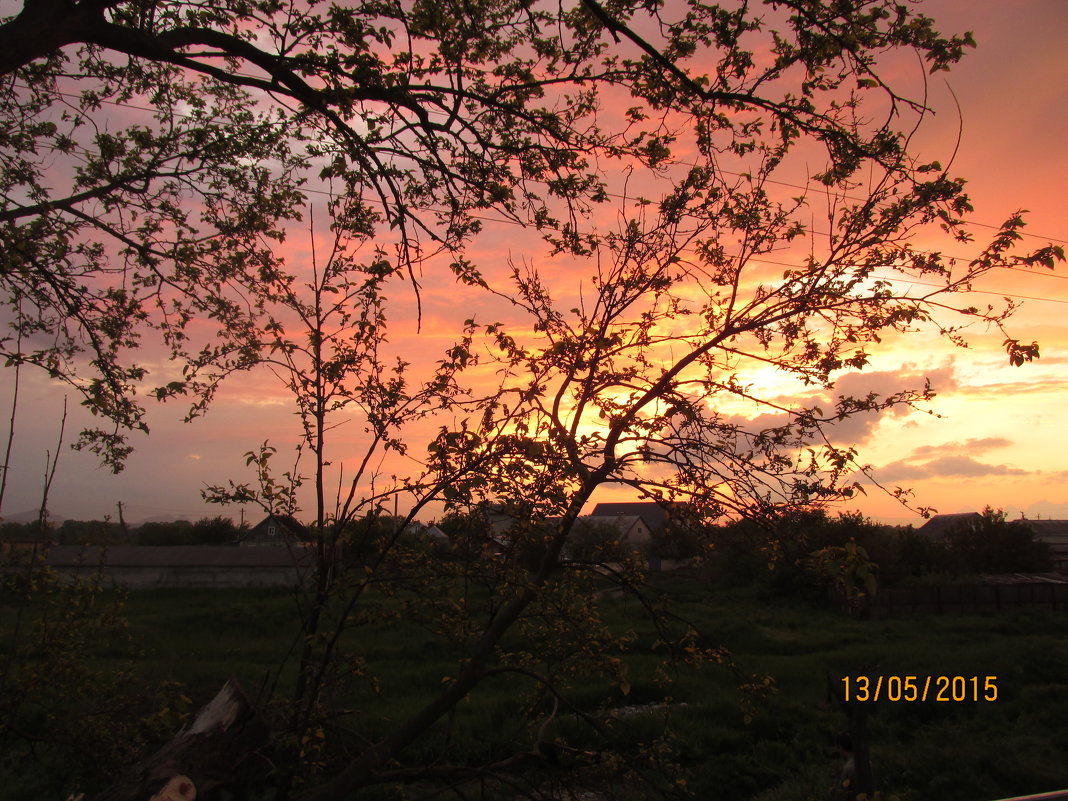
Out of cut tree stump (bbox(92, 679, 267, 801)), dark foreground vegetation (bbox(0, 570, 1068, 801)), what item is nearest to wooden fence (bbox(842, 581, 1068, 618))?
dark foreground vegetation (bbox(0, 570, 1068, 801))

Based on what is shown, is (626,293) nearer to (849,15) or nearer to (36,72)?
(849,15)

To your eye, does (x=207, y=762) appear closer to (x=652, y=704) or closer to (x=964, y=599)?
(x=652, y=704)

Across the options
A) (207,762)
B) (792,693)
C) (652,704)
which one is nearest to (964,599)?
(792,693)

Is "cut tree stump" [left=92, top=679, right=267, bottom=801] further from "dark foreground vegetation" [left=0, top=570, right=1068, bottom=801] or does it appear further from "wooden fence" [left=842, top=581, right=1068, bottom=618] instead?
"wooden fence" [left=842, top=581, right=1068, bottom=618]

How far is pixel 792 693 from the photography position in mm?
16953

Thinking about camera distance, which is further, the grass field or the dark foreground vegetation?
the grass field

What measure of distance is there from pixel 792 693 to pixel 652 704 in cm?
337

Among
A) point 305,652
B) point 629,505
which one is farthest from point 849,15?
point 629,505

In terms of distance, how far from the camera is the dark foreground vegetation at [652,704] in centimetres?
562

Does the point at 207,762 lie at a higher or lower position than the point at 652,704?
higher

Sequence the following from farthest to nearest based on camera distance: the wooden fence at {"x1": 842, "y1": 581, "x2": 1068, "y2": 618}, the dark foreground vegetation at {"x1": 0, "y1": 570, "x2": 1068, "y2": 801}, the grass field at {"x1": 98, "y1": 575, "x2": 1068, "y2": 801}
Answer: the wooden fence at {"x1": 842, "y1": 581, "x2": 1068, "y2": 618} < the grass field at {"x1": 98, "y1": 575, "x2": 1068, "y2": 801} < the dark foreground vegetation at {"x1": 0, "y1": 570, "x2": 1068, "y2": 801}

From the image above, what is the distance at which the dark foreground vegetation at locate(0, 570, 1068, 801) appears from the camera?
5.62 m

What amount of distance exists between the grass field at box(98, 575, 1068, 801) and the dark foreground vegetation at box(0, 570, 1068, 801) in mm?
57

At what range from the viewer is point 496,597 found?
514 centimetres
